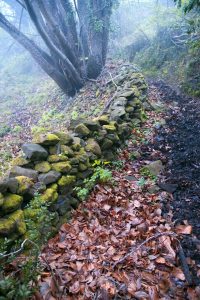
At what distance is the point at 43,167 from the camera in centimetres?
371

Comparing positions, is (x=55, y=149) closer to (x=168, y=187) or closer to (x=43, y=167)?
(x=43, y=167)

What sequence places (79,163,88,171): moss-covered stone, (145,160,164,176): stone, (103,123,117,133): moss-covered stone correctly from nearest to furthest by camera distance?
(79,163,88,171): moss-covered stone
(145,160,164,176): stone
(103,123,117,133): moss-covered stone

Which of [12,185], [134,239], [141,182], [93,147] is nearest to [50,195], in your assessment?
[12,185]

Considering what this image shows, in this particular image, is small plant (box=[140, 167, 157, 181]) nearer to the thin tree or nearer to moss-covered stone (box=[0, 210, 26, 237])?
moss-covered stone (box=[0, 210, 26, 237])

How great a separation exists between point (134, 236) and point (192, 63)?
336 inches

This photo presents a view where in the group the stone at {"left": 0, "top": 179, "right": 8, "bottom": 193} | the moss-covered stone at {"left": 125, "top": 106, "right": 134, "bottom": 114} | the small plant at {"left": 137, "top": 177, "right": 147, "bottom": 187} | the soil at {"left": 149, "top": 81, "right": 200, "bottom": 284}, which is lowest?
the soil at {"left": 149, "top": 81, "right": 200, "bottom": 284}

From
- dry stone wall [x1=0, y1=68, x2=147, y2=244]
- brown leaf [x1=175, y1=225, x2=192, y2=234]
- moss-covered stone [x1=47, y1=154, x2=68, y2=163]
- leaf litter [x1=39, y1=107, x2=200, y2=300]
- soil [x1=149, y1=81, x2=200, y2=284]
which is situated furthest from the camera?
moss-covered stone [x1=47, y1=154, x2=68, y2=163]

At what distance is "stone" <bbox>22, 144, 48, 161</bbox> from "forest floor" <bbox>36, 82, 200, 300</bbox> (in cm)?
98

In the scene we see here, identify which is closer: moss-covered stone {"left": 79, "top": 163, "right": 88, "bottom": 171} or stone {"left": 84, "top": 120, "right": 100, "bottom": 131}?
moss-covered stone {"left": 79, "top": 163, "right": 88, "bottom": 171}

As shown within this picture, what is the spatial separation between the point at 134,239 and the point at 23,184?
1.59 meters

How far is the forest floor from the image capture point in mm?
2631

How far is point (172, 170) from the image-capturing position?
16.0 ft

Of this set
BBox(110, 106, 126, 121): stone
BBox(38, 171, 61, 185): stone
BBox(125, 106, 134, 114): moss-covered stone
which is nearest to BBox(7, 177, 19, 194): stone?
BBox(38, 171, 61, 185): stone

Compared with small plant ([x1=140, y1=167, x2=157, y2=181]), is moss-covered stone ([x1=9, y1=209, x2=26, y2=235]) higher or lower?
higher
